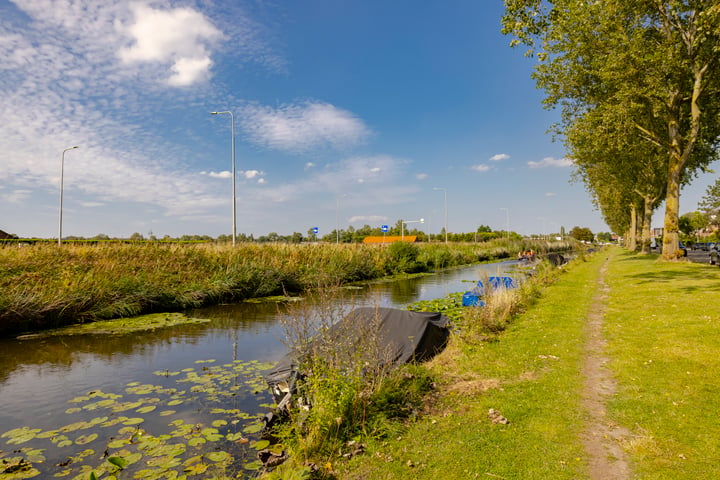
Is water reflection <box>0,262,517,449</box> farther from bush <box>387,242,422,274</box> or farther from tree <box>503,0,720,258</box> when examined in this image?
bush <box>387,242,422,274</box>

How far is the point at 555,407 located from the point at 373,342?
8.79ft

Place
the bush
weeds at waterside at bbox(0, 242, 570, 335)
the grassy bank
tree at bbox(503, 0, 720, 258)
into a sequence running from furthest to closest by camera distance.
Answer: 1. the bush
2. tree at bbox(503, 0, 720, 258)
3. weeds at waterside at bbox(0, 242, 570, 335)
4. the grassy bank

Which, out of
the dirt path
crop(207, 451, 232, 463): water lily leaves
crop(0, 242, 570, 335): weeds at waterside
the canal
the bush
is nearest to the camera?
the dirt path

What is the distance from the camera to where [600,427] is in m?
5.00

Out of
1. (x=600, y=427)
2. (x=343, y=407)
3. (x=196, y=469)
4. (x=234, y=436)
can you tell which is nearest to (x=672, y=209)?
(x=600, y=427)

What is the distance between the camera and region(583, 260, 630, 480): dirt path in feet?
13.5

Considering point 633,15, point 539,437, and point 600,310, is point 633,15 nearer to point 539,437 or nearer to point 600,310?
point 600,310

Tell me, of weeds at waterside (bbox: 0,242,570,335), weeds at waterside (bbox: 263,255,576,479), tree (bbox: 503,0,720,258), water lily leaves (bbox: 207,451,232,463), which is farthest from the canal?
tree (bbox: 503,0,720,258)

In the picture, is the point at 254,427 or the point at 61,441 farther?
the point at 254,427

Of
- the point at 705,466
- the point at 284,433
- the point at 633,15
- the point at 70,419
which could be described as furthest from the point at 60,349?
the point at 633,15

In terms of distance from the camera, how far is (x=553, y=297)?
50.6ft

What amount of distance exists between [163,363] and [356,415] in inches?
244

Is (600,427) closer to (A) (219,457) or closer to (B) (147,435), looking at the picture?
(A) (219,457)

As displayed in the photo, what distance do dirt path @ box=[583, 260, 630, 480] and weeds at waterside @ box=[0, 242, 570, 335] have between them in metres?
5.19
